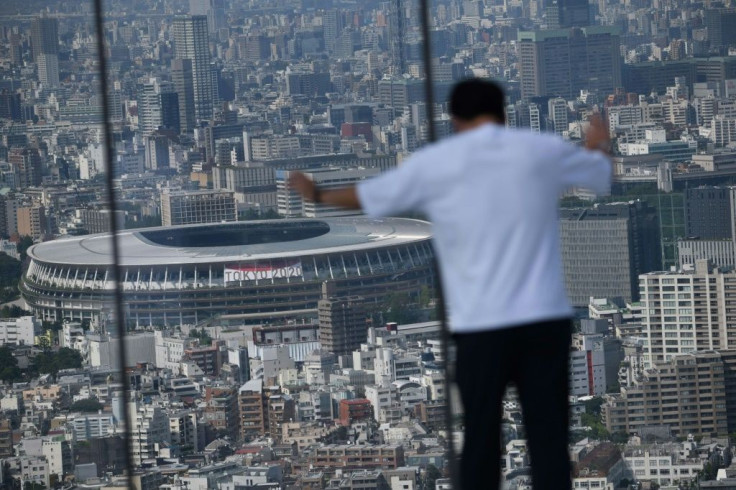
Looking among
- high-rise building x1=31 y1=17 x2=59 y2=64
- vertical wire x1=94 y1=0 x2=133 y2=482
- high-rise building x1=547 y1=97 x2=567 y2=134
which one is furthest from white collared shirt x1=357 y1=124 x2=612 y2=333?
high-rise building x1=31 y1=17 x2=59 y2=64

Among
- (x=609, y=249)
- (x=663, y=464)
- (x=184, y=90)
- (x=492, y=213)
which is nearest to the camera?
(x=492, y=213)

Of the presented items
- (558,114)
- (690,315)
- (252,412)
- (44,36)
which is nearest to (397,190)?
(252,412)

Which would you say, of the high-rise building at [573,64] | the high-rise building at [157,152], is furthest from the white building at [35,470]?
the high-rise building at [573,64]

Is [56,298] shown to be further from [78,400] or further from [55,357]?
[78,400]

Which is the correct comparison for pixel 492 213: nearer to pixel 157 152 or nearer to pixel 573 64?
pixel 157 152

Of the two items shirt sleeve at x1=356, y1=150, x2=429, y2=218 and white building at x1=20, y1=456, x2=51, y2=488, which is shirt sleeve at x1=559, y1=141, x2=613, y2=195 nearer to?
shirt sleeve at x1=356, y1=150, x2=429, y2=218

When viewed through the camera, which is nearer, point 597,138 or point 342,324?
point 597,138
